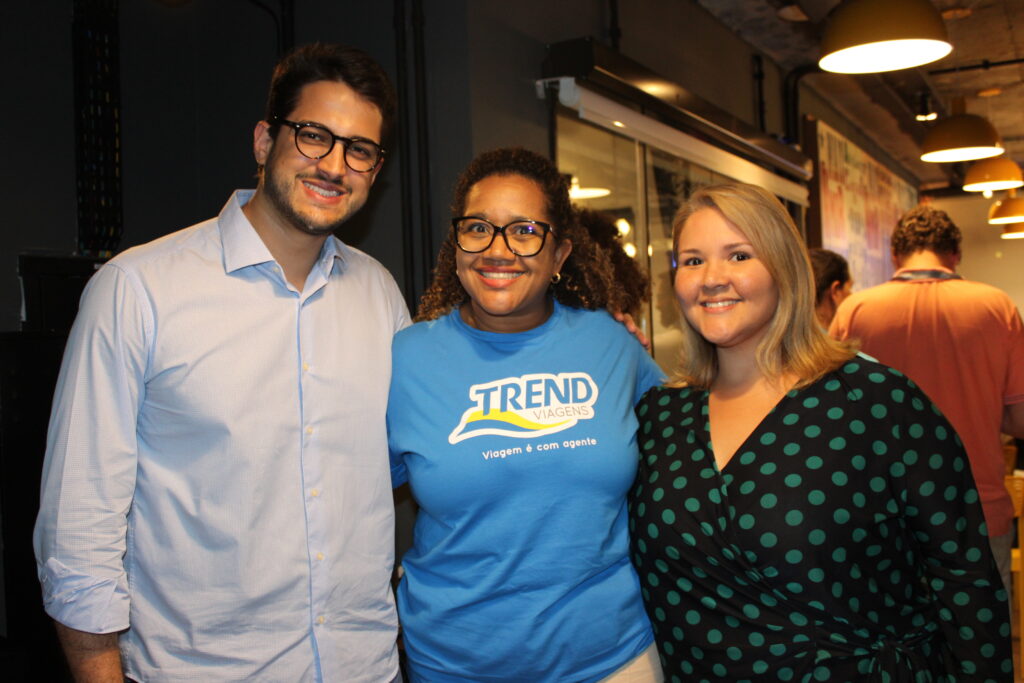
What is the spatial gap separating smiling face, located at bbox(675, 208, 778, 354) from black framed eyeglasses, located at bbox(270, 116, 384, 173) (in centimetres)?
71

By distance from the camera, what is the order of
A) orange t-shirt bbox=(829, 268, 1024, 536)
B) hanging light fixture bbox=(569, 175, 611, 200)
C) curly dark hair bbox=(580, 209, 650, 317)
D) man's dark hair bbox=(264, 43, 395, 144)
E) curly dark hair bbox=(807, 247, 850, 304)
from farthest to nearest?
curly dark hair bbox=(807, 247, 850, 304)
hanging light fixture bbox=(569, 175, 611, 200)
orange t-shirt bbox=(829, 268, 1024, 536)
curly dark hair bbox=(580, 209, 650, 317)
man's dark hair bbox=(264, 43, 395, 144)

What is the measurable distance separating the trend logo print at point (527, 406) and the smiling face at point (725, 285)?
0.29m

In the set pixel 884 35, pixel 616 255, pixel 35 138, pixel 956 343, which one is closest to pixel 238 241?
pixel 616 255

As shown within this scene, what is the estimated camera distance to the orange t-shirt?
298cm

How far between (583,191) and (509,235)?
1852 mm

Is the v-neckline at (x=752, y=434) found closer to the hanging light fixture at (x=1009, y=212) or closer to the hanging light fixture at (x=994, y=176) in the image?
the hanging light fixture at (x=994, y=176)

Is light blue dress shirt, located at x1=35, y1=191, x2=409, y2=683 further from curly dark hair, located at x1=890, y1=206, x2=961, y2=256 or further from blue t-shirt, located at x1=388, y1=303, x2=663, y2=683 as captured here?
curly dark hair, located at x1=890, y1=206, x2=961, y2=256

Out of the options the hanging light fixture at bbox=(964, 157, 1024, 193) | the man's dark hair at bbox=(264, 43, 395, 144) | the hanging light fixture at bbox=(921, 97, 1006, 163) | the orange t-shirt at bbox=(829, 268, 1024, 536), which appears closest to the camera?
the man's dark hair at bbox=(264, 43, 395, 144)

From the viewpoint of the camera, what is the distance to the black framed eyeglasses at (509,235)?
174cm

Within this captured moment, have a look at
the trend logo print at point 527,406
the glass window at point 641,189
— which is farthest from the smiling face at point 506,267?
the glass window at point 641,189

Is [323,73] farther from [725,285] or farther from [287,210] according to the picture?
[725,285]

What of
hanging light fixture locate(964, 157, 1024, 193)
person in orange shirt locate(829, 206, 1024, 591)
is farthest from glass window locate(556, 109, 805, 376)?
hanging light fixture locate(964, 157, 1024, 193)

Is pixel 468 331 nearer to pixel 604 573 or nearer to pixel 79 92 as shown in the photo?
pixel 604 573

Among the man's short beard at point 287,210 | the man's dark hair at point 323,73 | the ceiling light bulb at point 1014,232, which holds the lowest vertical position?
the man's short beard at point 287,210
